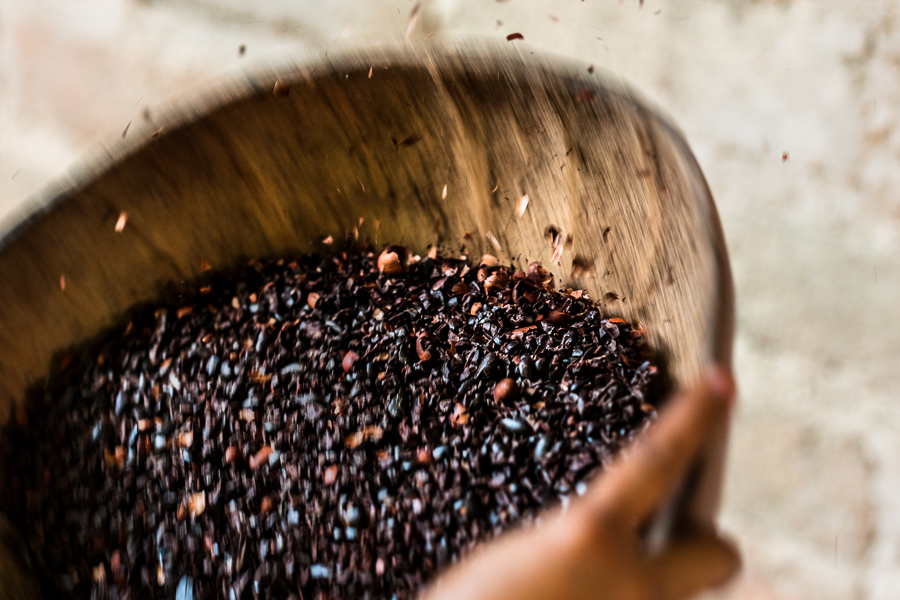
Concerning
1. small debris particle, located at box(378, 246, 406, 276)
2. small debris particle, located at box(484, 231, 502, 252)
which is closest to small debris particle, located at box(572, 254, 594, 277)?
small debris particle, located at box(484, 231, 502, 252)

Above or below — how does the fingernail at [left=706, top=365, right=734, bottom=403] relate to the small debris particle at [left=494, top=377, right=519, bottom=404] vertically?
above

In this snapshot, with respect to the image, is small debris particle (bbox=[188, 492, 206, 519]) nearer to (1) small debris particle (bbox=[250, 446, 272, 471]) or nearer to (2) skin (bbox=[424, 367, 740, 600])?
(1) small debris particle (bbox=[250, 446, 272, 471])

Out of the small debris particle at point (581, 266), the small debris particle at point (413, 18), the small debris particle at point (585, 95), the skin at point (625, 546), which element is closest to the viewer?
the skin at point (625, 546)

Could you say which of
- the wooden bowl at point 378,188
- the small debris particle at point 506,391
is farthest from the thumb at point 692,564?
the small debris particle at point 506,391

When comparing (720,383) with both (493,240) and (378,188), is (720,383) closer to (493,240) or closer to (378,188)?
(493,240)

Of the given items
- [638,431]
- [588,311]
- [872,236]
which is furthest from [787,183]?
[638,431]

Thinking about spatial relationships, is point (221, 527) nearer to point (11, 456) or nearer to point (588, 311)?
point (11, 456)

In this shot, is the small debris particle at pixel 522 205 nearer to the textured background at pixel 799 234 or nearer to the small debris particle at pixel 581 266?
the small debris particle at pixel 581 266
